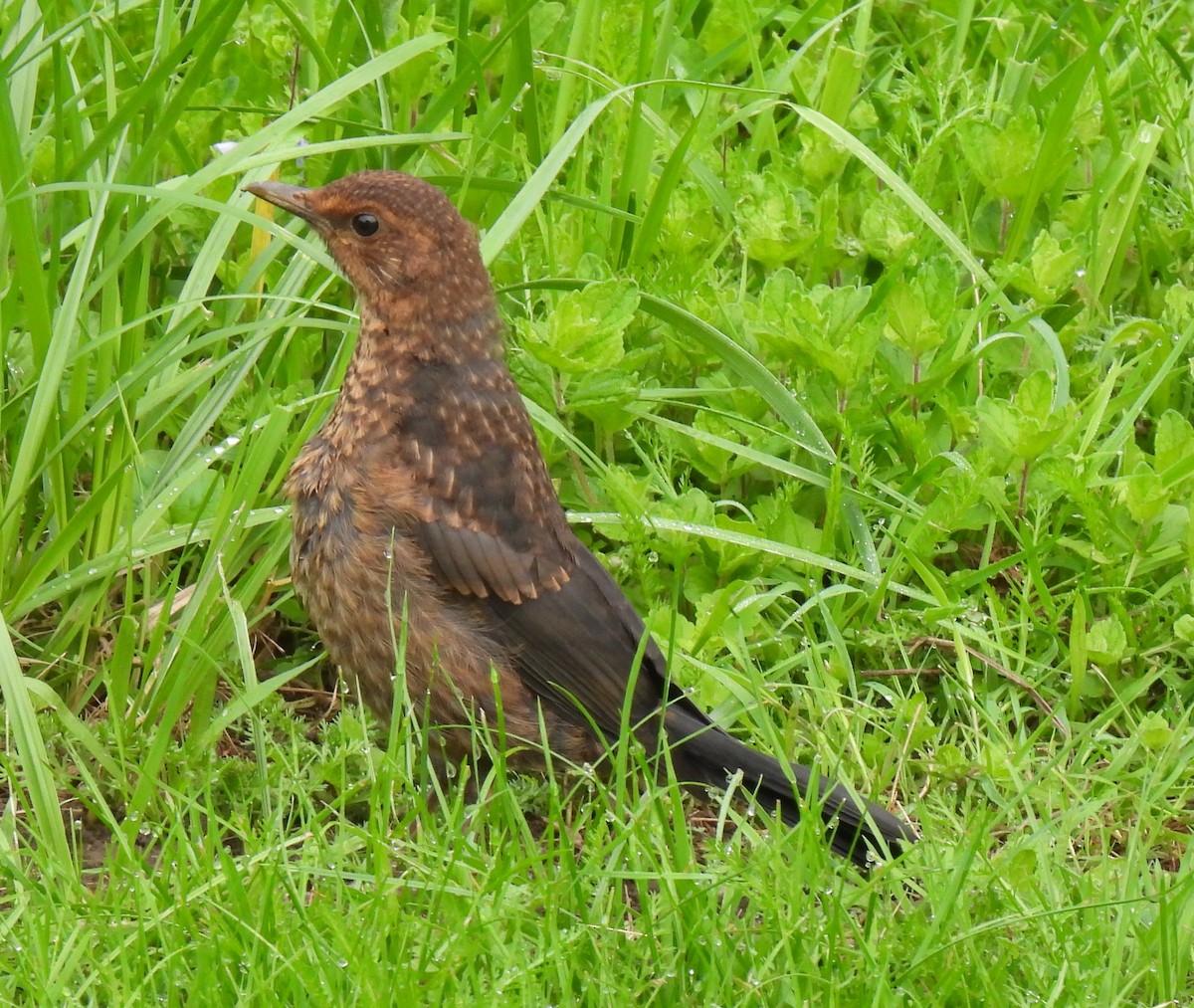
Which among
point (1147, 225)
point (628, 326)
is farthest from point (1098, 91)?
point (628, 326)

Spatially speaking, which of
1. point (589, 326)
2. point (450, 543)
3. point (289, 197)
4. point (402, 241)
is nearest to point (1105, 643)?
point (589, 326)

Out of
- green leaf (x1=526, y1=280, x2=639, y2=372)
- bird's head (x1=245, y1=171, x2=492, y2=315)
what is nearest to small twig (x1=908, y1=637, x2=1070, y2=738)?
green leaf (x1=526, y1=280, x2=639, y2=372)

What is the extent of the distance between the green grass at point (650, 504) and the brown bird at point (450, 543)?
147 millimetres

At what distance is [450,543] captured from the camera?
4070mm

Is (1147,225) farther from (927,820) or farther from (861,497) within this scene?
(927,820)

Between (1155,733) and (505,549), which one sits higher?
(505,549)

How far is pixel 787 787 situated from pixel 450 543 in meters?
0.87

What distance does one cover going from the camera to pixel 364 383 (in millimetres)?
4133

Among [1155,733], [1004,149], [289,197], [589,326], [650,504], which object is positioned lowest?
[1155,733]

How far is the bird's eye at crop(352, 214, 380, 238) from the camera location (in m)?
4.18

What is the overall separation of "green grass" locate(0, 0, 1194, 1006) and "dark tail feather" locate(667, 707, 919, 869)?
3.6 inches

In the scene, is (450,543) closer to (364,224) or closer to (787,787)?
(364,224)

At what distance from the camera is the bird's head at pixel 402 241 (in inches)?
163

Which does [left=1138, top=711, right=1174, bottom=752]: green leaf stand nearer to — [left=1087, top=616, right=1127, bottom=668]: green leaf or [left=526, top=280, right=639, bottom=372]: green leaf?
[left=1087, top=616, right=1127, bottom=668]: green leaf
